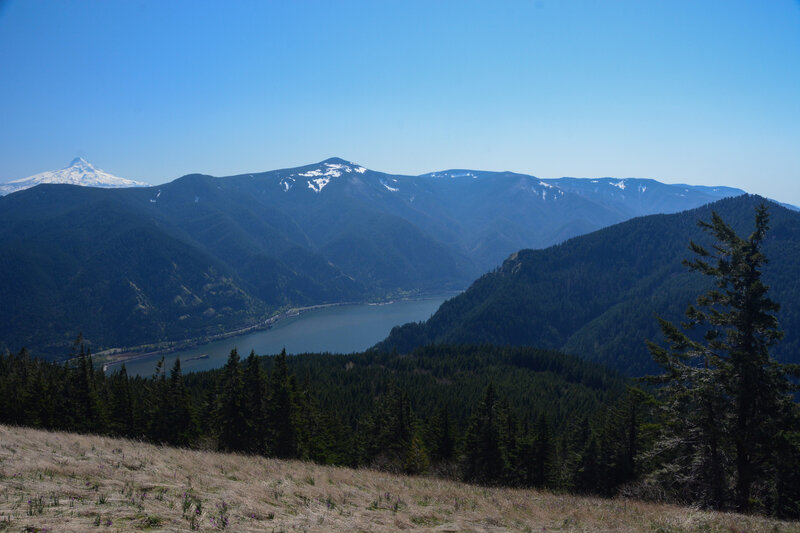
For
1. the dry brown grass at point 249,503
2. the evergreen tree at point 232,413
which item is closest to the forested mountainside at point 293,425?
the evergreen tree at point 232,413

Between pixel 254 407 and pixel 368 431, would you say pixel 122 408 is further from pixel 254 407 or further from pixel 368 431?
pixel 368 431

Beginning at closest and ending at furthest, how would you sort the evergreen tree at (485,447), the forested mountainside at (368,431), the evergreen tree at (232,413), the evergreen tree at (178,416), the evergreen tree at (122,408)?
the forested mountainside at (368,431) < the evergreen tree at (232,413) < the evergreen tree at (485,447) < the evergreen tree at (178,416) < the evergreen tree at (122,408)

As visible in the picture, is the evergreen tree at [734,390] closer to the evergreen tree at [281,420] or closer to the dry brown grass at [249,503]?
the dry brown grass at [249,503]

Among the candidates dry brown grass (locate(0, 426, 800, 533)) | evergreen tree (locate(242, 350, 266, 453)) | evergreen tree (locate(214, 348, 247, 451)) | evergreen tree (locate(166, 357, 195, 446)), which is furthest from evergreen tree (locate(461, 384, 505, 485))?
evergreen tree (locate(166, 357, 195, 446))

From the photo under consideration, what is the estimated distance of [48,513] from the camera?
8.48 meters

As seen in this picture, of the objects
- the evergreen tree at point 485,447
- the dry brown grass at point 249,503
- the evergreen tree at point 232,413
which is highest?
the dry brown grass at point 249,503

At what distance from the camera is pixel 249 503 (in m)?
10.5

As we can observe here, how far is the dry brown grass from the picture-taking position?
29.1 feet

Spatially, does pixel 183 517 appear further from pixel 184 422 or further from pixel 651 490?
pixel 184 422

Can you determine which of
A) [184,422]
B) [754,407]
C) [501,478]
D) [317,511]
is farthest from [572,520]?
[184,422]

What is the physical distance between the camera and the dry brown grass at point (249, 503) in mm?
8867

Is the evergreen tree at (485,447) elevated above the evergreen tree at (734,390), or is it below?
below

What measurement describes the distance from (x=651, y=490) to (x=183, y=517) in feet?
71.0

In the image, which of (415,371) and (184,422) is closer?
(184,422)
